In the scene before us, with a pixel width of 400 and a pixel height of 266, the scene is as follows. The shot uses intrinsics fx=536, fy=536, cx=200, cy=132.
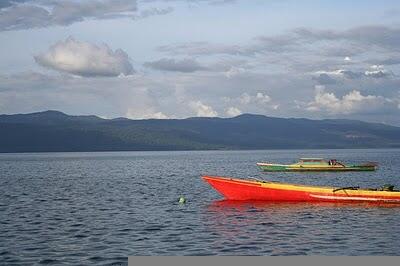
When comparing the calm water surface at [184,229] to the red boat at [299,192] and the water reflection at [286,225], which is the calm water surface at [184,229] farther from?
the red boat at [299,192]

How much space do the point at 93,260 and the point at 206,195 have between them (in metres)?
35.6

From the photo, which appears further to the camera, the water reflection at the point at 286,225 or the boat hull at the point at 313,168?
the boat hull at the point at 313,168

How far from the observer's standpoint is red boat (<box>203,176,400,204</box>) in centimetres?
4775

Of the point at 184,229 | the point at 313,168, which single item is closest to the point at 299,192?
the point at 184,229

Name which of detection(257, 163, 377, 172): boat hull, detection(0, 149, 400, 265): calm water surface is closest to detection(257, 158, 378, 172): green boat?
detection(257, 163, 377, 172): boat hull

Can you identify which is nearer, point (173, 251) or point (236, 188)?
point (173, 251)

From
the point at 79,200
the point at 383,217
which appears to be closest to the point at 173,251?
the point at 383,217

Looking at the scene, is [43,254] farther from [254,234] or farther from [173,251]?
[254,234]

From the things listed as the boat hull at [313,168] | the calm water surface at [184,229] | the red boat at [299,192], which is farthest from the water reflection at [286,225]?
the boat hull at [313,168]

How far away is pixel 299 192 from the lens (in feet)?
161

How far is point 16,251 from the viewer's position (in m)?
28.8

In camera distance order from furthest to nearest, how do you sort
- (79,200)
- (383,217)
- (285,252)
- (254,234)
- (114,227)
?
(79,200) → (383,217) → (114,227) → (254,234) → (285,252)

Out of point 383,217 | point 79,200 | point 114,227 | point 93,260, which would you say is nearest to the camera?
point 93,260

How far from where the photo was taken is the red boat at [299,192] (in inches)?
1880
